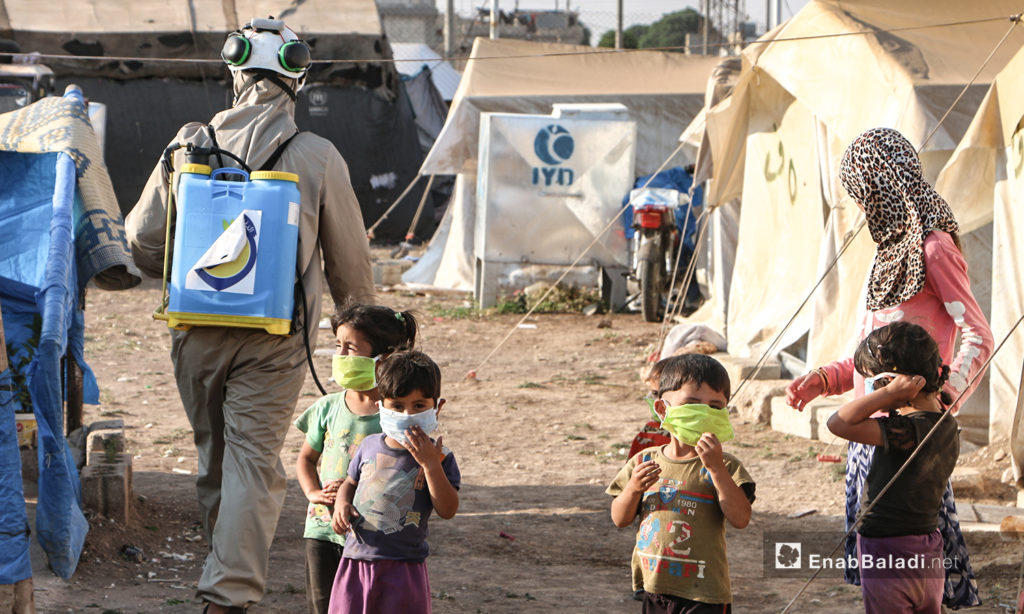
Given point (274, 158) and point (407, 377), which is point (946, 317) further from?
point (274, 158)

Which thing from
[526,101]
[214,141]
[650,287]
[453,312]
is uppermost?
[214,141]

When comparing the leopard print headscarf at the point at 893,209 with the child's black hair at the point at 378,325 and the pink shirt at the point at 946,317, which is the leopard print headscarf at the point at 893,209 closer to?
the pink shirt at the point at 946,317

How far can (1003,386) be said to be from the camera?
19.2 feet

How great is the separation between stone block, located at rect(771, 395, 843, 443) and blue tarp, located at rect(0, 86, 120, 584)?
4100mm

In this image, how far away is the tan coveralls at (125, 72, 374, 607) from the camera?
3.50 m

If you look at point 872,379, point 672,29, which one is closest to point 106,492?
point 872,379

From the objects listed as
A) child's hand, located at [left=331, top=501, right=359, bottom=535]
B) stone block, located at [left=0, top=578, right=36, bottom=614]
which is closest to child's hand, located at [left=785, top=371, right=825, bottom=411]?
child's hand, located at [left=331, top=501, right=359, bottom=535]

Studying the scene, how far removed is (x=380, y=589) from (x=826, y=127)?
5.77 meters

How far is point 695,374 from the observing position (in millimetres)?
2795

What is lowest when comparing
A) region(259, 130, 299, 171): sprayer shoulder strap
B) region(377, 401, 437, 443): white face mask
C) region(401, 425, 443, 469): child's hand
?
region(401, 425, 443, 469): child's hand

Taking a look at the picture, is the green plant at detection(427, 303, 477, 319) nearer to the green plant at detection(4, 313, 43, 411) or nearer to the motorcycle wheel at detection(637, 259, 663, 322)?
the motorcycle wheel at detection(637, 259, 663, 322)

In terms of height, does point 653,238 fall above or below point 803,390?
below

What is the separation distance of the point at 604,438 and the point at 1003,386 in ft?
7.86

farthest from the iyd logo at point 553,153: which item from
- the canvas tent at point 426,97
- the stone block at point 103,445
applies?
the canvas tent at point 426,97
